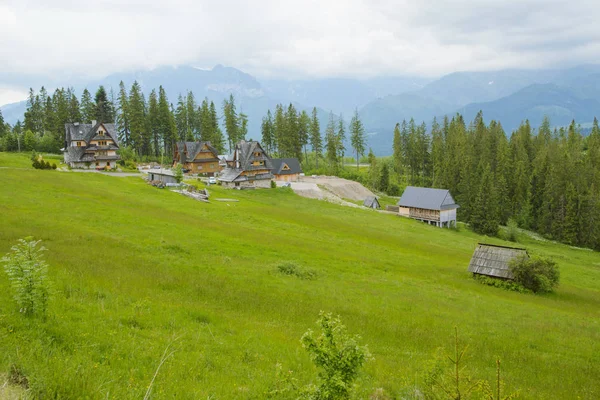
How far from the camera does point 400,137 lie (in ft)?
433

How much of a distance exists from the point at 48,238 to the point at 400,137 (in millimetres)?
120174

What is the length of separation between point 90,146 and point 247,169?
35.4 metres

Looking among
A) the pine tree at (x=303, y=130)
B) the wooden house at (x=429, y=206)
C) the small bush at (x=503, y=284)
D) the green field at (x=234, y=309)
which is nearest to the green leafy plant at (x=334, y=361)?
the green field at (x=234, y=309)

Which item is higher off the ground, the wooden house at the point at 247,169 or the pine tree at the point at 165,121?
the pine tree at the point at 165,121

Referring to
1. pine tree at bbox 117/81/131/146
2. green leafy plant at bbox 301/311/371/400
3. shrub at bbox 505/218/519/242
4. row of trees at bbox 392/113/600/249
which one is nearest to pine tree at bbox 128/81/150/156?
pine tree at bbox 117/81/131/146

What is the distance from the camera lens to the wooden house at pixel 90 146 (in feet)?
280

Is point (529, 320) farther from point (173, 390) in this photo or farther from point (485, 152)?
point (485, 152)

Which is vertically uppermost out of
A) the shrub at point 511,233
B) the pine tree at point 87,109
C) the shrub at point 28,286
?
the pine tree at point 87,109

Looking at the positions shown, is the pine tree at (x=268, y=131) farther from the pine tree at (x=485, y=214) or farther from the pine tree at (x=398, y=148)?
the pine tree at (x=485, y=214)

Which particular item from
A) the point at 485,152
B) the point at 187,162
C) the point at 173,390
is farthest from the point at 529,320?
the point at 485,152

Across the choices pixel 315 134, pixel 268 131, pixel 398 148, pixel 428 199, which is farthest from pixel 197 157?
pixel 398 148

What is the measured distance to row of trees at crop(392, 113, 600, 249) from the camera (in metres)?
87.8

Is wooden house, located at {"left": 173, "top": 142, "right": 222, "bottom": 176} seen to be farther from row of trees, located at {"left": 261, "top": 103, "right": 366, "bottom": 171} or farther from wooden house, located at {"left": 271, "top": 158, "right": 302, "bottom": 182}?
row of trees, located at {"left": 261, "top": 103, "right": 366, "bottom": 171}

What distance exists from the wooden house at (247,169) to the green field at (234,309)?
Answer: 40.9 m
